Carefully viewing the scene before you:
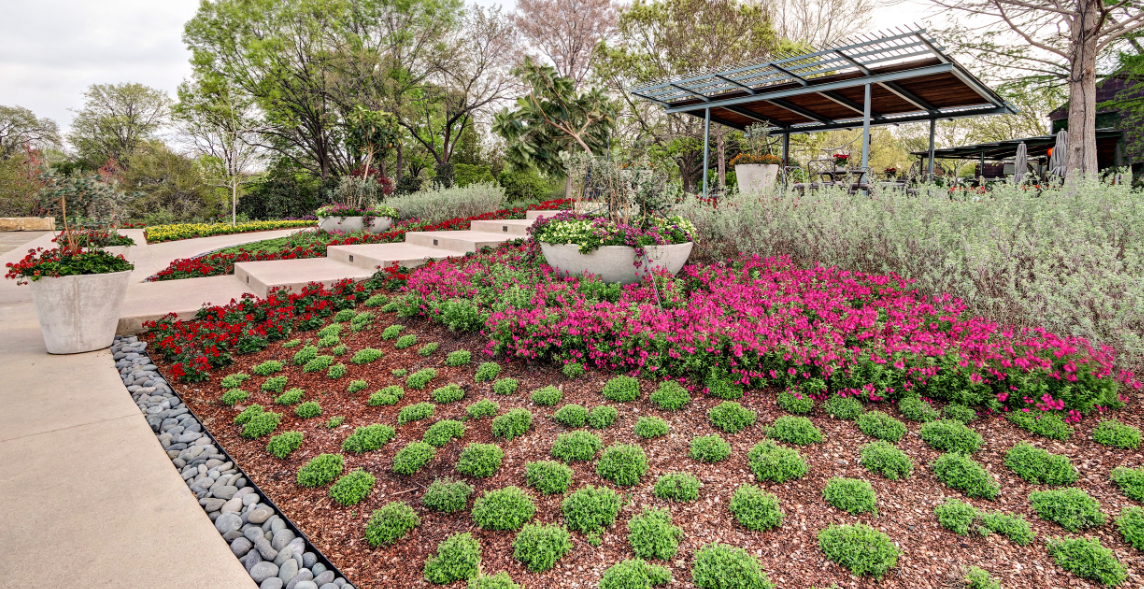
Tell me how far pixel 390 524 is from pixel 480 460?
48cm

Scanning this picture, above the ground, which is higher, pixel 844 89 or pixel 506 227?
pixel 844 89

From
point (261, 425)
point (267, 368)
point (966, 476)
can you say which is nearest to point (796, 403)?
point (966, 476)

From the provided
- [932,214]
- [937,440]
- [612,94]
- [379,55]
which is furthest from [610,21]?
[937,440]

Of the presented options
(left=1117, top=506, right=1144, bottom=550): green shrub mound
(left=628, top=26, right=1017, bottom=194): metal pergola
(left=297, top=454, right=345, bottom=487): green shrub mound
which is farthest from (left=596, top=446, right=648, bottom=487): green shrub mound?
(left=628, top=26, right=1017, bottom=194): metal pergola

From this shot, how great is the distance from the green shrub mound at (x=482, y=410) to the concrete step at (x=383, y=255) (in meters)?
3.90

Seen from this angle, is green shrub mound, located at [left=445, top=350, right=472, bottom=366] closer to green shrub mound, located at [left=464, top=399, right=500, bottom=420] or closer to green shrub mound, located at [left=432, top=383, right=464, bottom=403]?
green shrub mound, located at [left=432, top=383, right=464, bottom=403]

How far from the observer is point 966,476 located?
6.92 feet

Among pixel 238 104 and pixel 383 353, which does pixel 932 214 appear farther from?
pixel 238 104

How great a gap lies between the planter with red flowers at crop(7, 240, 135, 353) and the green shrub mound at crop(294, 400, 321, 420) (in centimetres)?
237

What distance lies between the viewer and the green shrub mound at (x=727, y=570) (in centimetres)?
165

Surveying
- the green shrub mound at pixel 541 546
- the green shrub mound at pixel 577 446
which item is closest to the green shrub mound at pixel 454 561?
the green shrub mound at pixel 541 546

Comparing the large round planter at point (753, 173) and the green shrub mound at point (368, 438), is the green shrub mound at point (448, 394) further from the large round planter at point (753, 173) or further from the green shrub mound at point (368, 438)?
the large round planter at point (753, 173)

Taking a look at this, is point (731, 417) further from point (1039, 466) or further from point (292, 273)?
point (292, 273)

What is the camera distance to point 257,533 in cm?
199
